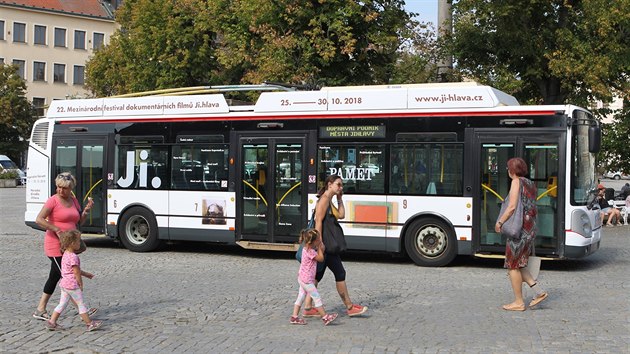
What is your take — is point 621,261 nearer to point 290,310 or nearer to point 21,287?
point 290,310

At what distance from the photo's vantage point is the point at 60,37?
85125mm

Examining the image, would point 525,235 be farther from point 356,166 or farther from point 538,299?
point 356,166

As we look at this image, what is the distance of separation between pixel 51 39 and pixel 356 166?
248ft

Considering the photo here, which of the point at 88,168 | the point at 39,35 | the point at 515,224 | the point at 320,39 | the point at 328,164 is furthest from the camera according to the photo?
the point at 39,35

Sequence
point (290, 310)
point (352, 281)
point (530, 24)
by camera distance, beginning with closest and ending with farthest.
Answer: point (290, 310), point (352, 281), point (530, 24)

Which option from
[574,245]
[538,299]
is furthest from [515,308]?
[574,245]

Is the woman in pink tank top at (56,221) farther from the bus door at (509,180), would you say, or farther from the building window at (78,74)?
the building window at (78,74)

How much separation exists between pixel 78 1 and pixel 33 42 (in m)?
7.01

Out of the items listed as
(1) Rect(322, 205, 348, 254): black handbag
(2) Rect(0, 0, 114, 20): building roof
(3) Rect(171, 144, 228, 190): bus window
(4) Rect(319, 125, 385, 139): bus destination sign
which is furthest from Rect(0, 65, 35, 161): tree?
(1) Rect(322, 205, 348, 254): black handbag

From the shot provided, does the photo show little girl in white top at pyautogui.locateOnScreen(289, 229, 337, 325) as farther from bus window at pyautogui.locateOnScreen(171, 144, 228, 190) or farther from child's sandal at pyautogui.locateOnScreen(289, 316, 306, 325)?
bus window at pyautogui.locateOnScreen(171, 144, 228, 190)

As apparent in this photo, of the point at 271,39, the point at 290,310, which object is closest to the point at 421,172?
the point at 290,310

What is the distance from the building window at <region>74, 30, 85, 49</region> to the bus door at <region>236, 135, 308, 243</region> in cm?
7523

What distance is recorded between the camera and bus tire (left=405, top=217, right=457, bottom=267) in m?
14.2

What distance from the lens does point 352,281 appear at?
12.5m
